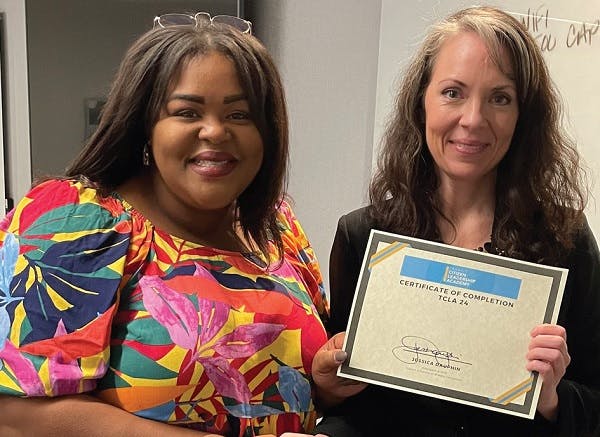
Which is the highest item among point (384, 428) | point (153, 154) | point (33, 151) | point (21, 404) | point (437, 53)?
point (437, 53)

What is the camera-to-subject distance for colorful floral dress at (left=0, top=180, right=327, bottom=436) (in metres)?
0.88

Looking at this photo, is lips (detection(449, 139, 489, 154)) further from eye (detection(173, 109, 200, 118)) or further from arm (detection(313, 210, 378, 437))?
eye (detection(173, 109, 200, 118))

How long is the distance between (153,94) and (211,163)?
0.13 meters

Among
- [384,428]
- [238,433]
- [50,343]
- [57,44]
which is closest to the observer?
[50,343]

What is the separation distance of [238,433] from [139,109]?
0.48m

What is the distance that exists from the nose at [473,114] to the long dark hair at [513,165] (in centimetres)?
7

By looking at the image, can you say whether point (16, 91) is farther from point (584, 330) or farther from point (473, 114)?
point (584, 330)

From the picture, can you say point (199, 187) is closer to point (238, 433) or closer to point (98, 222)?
point (98, 222)

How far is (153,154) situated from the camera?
1005 millimetres

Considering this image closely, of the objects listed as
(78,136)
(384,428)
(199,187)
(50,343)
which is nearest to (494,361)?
(384,428)

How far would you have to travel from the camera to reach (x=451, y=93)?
3.31 feet

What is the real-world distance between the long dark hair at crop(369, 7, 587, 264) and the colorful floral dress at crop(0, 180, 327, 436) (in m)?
0.27

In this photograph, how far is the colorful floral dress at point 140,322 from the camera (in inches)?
34.4
